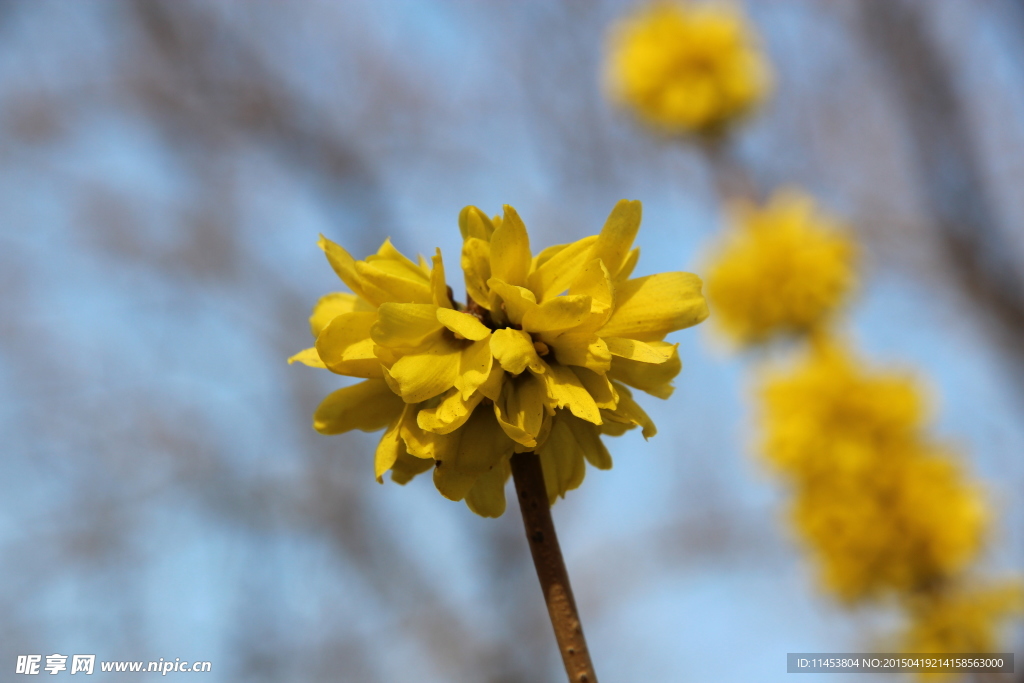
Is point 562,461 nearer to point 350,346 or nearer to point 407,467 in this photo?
point 407,467

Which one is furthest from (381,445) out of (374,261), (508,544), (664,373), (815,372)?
(508,544)

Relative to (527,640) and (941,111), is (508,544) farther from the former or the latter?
(941,111)

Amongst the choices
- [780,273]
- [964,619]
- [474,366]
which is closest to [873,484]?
[964,619]

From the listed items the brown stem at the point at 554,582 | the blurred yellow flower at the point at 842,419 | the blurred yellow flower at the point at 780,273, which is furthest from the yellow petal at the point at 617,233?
the blurred yellow flower at the point at 780,273

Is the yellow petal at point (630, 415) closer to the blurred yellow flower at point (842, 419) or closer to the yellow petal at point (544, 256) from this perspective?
the yellow petal at point (544, 256)

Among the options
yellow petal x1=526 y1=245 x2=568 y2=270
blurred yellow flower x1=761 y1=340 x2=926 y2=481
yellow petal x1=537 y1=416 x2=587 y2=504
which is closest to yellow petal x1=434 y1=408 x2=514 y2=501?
yellow petal x1=537 y1=416 x2=587 y2=504

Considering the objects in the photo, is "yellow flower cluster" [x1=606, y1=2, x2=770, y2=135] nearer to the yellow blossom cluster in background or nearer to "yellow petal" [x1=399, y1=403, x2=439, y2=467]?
the yellow blossom cluster in background
